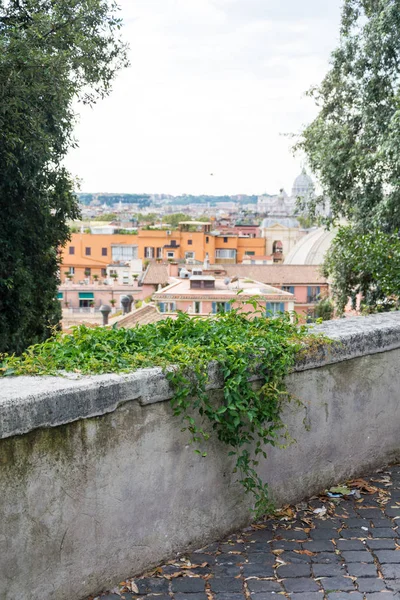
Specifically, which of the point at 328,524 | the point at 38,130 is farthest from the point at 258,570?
the point at 38,130

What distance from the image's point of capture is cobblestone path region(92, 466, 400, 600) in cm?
240

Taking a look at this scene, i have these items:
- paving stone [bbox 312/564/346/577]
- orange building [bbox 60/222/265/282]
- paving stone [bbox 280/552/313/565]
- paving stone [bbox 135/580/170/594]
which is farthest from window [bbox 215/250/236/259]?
paving stone [bbox 135/580/170/594]

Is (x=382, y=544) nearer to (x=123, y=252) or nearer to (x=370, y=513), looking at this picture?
(x=370, y=513)

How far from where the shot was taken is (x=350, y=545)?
275 centimetres

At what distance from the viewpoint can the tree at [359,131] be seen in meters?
11.4

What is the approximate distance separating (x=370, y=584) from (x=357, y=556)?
203 mm

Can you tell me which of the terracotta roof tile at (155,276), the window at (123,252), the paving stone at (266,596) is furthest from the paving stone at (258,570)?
the window at (123,252)

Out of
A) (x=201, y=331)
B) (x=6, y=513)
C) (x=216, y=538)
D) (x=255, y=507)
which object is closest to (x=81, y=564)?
(x=6, y=513)

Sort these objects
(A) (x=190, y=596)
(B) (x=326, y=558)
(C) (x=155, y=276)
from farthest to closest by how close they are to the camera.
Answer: (C) (x=155, y=276)
(B) (x=326, y=558)
(A) (x=190, y=596)

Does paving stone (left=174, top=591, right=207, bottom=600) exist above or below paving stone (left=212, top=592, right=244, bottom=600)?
above

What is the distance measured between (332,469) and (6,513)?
5.87 ft

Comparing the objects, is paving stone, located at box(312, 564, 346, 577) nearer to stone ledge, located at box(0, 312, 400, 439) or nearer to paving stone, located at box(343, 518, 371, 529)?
paving stone, located at box(343, 518, 371, 529)

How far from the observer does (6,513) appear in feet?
6.76

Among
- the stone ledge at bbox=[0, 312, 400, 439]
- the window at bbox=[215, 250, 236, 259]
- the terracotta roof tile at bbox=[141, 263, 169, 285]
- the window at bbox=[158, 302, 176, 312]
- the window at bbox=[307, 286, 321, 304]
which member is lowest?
the window at bbox=[307, 286, 321, 304]
